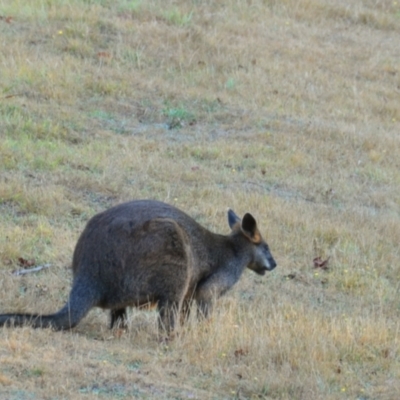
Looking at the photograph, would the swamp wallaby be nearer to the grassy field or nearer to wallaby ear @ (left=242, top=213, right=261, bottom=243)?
the grassy field

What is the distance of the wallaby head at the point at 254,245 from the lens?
9117mm

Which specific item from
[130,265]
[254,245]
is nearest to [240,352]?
[130,265]

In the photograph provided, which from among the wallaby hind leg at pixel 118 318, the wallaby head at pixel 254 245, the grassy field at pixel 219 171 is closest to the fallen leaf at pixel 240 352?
the grassy field at pixel 219 171

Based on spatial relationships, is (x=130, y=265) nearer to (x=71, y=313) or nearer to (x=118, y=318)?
(x=71, y=313)

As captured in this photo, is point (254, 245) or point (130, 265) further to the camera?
point (254, 245)

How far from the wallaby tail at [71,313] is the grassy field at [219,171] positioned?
120 millimetres

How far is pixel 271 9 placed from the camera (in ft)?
69.7

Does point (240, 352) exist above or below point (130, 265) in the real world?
below

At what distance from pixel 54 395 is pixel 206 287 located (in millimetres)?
2688

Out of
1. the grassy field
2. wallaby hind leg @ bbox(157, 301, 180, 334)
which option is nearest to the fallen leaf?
the grassy field

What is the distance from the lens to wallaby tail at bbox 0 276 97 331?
23.9 ft

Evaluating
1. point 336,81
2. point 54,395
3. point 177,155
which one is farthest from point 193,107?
point 54,395

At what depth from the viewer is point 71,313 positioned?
7.46 metres

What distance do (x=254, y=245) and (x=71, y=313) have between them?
2.31m
